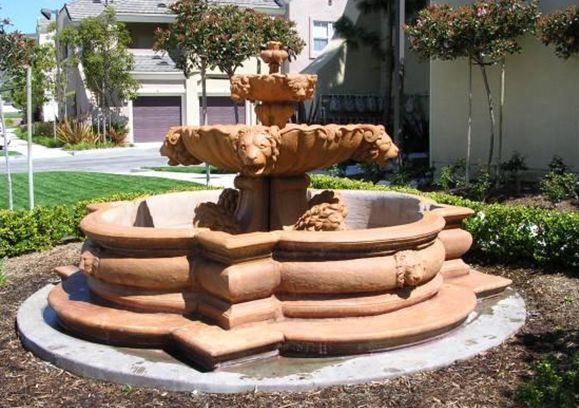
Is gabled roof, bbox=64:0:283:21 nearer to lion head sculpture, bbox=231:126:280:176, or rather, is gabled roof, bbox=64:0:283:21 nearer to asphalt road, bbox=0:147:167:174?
asphalt road, bbox=0:147:167:174

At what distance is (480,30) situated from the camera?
47.9ft

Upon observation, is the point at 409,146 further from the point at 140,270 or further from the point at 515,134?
the point at 140,270

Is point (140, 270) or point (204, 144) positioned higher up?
point (204, 144)

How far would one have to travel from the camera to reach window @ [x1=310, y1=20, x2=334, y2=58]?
34.2 meters

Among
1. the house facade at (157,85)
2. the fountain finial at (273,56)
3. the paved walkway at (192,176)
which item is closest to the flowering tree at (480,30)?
the paved walkway at (192,176)

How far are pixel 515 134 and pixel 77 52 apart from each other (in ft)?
81.7

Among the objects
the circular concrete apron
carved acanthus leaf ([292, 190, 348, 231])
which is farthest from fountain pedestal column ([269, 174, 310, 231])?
the circular concrete apron

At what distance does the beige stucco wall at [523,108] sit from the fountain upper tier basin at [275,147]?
9409mm

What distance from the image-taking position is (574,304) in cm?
712

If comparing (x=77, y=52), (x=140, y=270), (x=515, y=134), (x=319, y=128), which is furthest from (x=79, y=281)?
(x=77, y=52)

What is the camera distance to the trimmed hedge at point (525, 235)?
325 inches

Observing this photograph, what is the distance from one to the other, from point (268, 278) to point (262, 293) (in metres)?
0.14

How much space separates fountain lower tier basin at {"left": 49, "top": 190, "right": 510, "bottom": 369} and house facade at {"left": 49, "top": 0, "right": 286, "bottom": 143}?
2942cm

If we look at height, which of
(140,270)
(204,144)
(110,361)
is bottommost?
(110,361)
